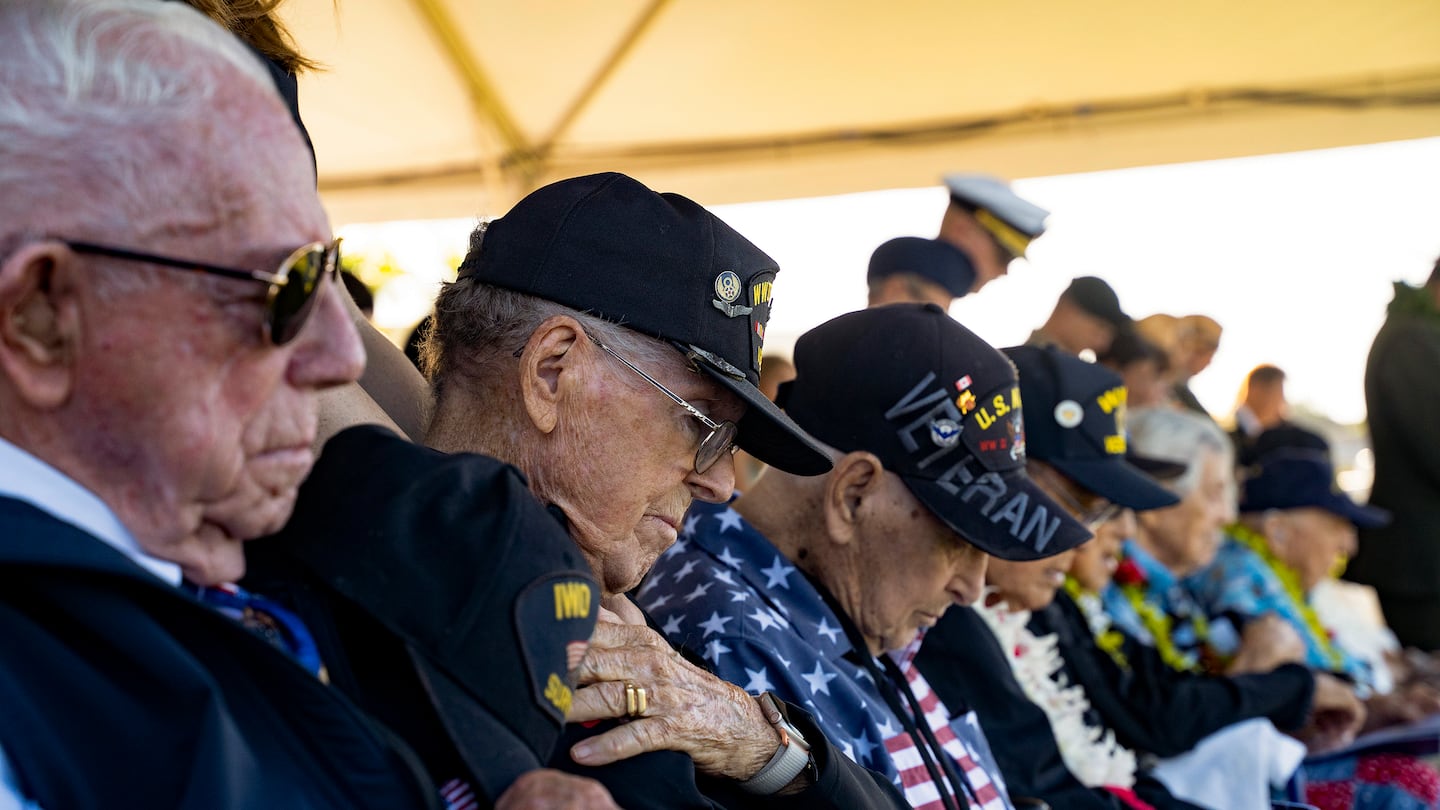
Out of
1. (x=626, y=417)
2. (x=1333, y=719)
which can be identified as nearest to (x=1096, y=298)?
(x=1333, y=719)

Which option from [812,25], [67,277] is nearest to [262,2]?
[67,277]

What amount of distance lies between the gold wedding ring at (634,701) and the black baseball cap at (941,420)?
1.16m

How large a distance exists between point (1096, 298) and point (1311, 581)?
5.88 feet

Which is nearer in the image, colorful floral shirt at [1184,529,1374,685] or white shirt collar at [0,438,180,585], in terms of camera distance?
white shirt collar at [0,438,180,585]

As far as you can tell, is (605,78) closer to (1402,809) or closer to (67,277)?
(1402,809)

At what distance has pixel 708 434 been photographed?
1.93 m

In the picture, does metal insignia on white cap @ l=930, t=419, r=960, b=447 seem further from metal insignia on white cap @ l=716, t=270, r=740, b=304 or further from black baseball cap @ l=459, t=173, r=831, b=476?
metal insignia on white cap @ l=716, t=270, r=740, b=304

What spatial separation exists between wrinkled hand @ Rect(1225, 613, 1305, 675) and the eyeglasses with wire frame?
10.6 ft

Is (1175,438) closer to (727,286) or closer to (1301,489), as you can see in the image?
(1301,489)

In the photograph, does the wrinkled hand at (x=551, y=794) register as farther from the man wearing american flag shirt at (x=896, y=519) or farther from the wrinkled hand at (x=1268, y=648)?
the wrinkled hand at (x=1268, y=648)

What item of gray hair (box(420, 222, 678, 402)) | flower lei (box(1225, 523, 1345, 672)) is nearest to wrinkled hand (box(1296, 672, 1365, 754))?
flower lei (box(1225, 523, 1345, 672))

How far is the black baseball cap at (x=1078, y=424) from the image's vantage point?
11.0ft

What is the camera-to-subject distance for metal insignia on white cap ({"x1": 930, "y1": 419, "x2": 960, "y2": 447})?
2.55 metres

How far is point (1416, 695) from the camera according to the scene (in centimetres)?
469
